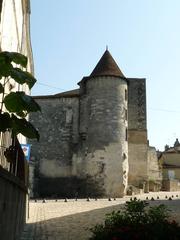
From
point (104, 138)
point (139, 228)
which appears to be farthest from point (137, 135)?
point (139, 228)

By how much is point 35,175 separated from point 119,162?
7096mm

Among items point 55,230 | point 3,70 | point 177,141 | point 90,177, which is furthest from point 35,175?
point 177,141

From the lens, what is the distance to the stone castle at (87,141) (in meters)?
29.0

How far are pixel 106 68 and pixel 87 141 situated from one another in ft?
20.3

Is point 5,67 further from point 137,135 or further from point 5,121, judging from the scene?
point 137,135

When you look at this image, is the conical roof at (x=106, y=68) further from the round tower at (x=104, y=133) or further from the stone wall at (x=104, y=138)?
the stone wall at (x=104, y=138)

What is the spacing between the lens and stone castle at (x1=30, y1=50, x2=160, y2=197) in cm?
2900

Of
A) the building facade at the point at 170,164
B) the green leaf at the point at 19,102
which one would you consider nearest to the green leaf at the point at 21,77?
the green leaf at the point at 19,102

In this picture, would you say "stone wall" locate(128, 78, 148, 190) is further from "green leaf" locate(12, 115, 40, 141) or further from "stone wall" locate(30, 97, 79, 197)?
"green leaf" locate(12, 115, 40, 141)

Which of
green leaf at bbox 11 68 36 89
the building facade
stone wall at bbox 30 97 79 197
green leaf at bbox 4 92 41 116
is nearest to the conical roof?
stone wall at bbox 30 97 79 197

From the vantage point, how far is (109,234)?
620 centimetres

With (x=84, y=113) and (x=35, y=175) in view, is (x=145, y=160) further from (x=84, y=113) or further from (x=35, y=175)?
(x=35, y=175)

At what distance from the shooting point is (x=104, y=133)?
2925cm

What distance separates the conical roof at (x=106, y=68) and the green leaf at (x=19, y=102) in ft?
91.0
